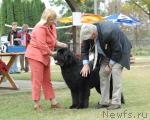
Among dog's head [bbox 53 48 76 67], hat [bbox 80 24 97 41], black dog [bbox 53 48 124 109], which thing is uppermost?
hat [bbox 80 24 97 41]

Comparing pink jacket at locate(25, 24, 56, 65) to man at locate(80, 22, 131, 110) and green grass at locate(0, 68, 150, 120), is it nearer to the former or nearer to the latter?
man at locate(80, 22, 131, 110)

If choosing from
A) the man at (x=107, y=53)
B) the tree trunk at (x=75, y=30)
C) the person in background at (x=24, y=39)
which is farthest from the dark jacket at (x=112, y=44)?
the person in background at (x=24, y=39)

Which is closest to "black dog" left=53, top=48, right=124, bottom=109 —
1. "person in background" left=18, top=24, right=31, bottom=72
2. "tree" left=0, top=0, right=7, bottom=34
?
"person in background" left=18, top=24, right=31, bottom=72

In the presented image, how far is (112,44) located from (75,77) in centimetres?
92

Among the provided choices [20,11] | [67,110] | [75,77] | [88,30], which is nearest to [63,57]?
[75,77]

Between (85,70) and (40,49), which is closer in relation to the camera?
(85,70)

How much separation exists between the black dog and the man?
167 millimetres

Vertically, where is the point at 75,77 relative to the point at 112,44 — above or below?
below

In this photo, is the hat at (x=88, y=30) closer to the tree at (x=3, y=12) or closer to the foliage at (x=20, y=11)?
the foliage at (x=20, y=11)

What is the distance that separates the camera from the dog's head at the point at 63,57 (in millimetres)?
9242

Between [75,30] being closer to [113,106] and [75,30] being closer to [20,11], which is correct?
[113,106]

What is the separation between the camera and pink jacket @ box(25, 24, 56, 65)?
943cm

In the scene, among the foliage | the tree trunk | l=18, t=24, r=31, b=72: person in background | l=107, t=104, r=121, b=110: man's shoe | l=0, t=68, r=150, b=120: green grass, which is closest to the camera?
l=0, t=68, r=150, b=120: green grass

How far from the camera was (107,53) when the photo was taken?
9.37 meters
